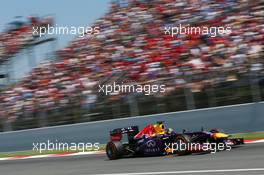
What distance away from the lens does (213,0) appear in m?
14.4

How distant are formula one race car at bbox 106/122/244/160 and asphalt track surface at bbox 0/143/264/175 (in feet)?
0.52

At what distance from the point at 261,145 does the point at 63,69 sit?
8322mm

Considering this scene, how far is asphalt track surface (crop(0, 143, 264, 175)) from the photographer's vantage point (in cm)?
714

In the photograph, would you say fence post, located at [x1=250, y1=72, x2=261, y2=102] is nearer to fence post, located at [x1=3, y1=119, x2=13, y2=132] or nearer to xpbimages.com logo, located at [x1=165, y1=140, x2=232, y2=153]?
xpbimages.com logo, located at [x1=165, y1=140, x2=232, y2=153]

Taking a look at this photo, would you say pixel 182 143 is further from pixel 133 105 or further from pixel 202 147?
pixel 133 105

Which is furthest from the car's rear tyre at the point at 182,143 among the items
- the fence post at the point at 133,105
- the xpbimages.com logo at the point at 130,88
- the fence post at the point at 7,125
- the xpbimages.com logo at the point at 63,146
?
the fence post at the point at 7,125

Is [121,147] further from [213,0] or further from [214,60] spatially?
[213,0]

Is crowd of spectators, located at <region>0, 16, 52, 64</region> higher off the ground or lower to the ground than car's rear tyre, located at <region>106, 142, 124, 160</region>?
higher

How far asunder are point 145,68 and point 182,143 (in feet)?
14.6

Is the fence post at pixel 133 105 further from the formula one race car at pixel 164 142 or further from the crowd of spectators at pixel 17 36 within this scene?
the crowd of spectators at pixel 17 36

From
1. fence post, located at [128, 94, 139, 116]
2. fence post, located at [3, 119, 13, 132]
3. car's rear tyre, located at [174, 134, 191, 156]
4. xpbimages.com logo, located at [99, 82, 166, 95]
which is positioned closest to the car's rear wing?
car's rear tyre, located at [174, 134, 191, 156]

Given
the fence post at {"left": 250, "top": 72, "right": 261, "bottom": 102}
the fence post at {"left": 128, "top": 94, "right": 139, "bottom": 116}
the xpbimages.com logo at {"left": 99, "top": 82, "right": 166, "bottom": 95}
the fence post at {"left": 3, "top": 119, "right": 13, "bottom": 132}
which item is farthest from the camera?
the fence post at {"left": 3, "top": 119, "right": 13, "bottom": 132}

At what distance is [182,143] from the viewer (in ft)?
30.5

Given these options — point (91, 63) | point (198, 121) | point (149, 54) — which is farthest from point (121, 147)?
point (91, 63)
